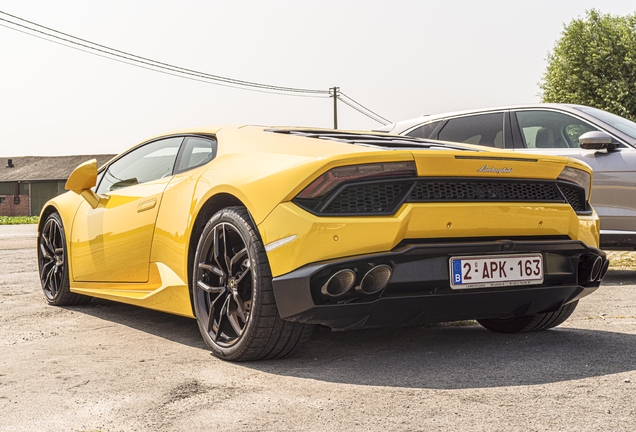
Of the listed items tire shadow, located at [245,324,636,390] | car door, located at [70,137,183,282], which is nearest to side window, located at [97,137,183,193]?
car door, located at [70,137,183,282]

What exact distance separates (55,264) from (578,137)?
5137 millimetres

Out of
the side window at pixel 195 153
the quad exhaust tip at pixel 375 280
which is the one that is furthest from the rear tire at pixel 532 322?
the side window at pixel 195 153

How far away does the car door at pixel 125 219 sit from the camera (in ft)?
15.6

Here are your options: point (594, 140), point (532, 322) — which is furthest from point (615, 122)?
point (532, 322)

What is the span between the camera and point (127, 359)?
3.99 metres

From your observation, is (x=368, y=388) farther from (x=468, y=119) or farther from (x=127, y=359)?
(x=468, y=119)

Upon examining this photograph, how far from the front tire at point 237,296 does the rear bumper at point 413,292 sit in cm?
16

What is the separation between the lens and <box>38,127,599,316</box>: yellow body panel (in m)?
3.44

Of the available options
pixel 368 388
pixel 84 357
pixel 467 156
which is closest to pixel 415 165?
pixel 467 156

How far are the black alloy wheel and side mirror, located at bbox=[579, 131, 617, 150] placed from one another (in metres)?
4.78

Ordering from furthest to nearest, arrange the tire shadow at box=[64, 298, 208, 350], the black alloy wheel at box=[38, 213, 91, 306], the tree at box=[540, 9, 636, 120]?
the tree at box=[540, 9, 636, 120] → the black alloy wheel at box=[38, 213, 91, 306] → the tire shadow at box=[64, 298, 208, 350]

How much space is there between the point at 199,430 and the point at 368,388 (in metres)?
0.85

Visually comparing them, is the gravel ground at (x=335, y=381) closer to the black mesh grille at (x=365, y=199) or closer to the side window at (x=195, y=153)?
the black mesh grille at (x=365, y=199)

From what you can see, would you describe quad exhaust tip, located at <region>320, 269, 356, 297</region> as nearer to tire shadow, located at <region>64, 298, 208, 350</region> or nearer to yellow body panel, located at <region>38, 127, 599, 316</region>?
yellow body panel, located at <region>38, 127, 599, 316</region>
